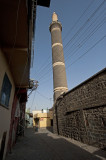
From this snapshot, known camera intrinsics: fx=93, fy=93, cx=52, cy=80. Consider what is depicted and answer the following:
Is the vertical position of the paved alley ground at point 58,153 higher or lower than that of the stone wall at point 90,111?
lower

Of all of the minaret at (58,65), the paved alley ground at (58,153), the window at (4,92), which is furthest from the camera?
the minaret at (58,65)

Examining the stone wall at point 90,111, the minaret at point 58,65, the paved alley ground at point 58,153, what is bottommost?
the paved alley ground at point 58,153

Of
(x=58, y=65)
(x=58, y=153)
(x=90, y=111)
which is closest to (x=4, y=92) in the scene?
(x=58, y=153)

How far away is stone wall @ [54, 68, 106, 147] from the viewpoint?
6090mm

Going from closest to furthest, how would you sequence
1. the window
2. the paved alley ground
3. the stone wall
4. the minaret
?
the window → the paved alley ground → the stone wall → the minaret

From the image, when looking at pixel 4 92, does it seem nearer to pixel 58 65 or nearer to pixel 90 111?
pixel 90 111

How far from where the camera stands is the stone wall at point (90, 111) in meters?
6.09

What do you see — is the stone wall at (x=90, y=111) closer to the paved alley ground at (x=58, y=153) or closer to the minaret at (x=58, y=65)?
the paved alley ground at (x=58, y=153)

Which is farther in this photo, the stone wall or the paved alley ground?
the stone wall

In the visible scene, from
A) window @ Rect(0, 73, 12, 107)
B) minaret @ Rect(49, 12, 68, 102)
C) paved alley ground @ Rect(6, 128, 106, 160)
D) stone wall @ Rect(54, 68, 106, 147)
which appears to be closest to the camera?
window @ Rect(0, 73, 12, 107)

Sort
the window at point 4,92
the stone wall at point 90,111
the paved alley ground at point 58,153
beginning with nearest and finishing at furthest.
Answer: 1. the window at point 4,92
2. the paved alley ground at point 58,153
3. the stone wall at point 90,111

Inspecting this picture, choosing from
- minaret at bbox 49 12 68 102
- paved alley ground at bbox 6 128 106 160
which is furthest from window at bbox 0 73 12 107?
minaret at bbox 49 12 68 102

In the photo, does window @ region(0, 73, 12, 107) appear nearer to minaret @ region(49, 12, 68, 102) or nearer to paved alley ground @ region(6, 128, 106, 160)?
paved alley ground @ region(6, 128, 106, 160)

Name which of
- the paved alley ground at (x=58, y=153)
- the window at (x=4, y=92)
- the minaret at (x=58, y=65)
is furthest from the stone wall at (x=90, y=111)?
the minaret at (x=58, y=65)
